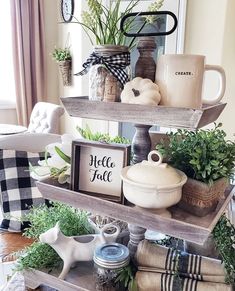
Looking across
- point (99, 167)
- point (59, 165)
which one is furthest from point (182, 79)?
point (59, 165)

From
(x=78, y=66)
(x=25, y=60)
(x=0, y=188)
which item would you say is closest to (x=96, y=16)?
(x=0, y=188)

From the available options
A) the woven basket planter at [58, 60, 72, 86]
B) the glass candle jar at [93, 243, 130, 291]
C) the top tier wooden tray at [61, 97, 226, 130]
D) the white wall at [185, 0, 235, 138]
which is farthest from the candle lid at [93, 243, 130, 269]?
the woven basket planter at [58, 60, 72, 86]

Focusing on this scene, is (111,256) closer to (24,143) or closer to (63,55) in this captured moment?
(24,143)

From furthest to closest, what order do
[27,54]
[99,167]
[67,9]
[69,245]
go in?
[27,54] → [67,9] → [69,245] → [99,167]

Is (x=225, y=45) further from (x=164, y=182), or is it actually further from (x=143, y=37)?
(x=164, y=182)

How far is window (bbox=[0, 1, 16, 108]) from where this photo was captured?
372 cm

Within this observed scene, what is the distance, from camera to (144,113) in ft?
2.25

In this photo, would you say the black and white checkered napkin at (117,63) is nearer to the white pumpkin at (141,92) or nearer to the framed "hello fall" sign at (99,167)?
the white pumpkin at (141,92)

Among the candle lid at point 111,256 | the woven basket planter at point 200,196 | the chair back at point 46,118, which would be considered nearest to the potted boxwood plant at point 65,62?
the chair back at point 46,118

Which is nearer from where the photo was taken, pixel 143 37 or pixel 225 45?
pixel 143 37

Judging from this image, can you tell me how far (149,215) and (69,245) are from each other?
34 cm

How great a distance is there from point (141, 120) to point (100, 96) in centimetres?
13

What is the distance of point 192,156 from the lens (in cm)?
72

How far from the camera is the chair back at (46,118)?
310cm
